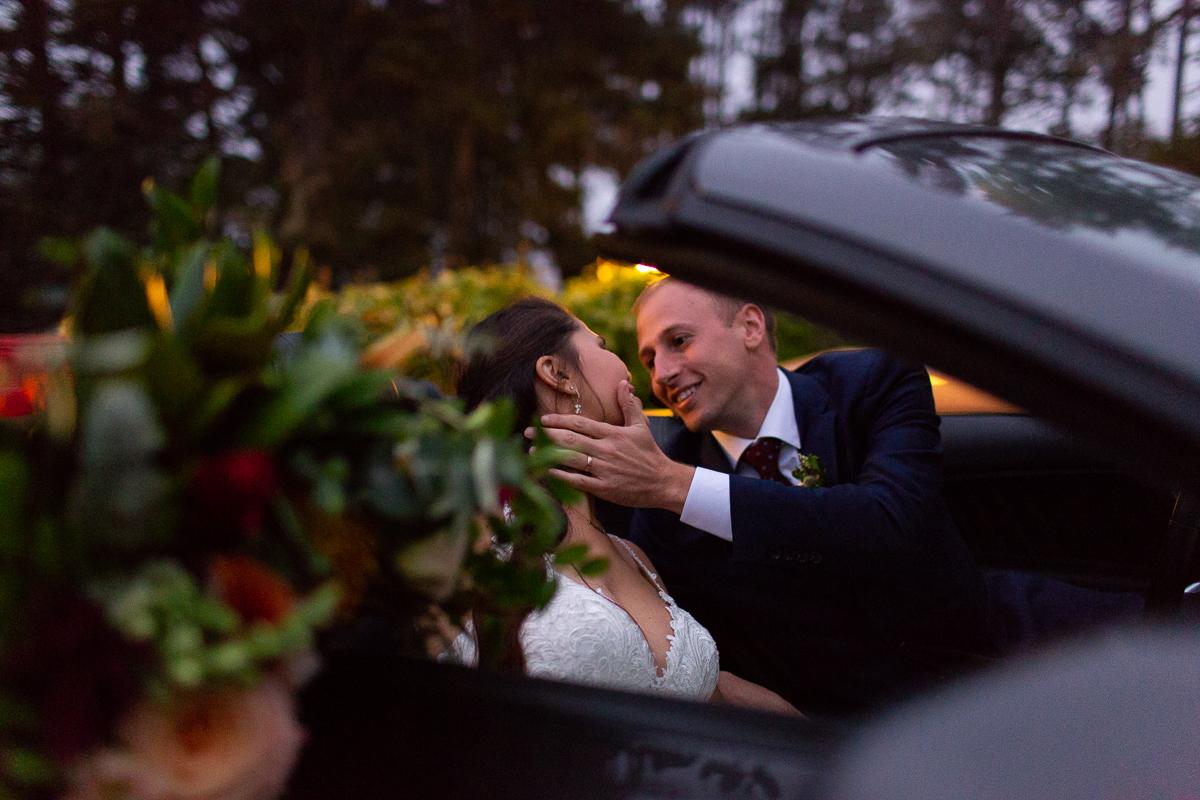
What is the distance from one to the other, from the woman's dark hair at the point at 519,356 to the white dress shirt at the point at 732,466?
487mm

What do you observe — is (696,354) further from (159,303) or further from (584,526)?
(159,303)

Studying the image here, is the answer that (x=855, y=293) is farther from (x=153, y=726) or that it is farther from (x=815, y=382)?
(x=815, y=382)

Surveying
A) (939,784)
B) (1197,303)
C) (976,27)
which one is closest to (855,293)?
(1197,303)

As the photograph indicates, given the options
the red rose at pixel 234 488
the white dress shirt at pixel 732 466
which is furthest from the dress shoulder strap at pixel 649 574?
the red rose at pixel 234 488

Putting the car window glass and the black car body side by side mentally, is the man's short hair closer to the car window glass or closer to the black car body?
the car window glass

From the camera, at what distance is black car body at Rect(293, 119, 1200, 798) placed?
0.72 meters

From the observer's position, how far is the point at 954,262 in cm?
76

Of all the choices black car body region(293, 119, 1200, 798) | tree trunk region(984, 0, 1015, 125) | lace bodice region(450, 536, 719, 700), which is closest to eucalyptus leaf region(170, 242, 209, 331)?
black car body region(293, 119, 1200, 798)

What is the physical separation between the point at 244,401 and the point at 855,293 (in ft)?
1.92

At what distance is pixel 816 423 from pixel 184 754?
2.06 meters

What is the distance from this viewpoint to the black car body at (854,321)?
723 mm

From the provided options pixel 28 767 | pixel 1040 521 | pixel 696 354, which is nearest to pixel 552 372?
pixel 696 354

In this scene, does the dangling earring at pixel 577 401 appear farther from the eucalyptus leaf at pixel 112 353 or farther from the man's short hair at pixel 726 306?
the eucalyptus leaf at pixel 112 353

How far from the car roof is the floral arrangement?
0.31 meters
